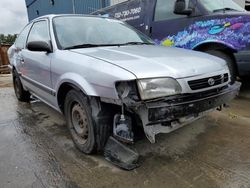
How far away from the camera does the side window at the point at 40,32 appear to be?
12.2 feet

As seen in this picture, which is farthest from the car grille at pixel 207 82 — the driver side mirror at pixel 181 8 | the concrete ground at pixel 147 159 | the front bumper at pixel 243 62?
the driver side mirror at pixel 181 8

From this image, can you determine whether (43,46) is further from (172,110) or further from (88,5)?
(88,5)

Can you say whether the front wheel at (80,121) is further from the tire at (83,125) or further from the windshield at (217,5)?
the windshield at (217,5)

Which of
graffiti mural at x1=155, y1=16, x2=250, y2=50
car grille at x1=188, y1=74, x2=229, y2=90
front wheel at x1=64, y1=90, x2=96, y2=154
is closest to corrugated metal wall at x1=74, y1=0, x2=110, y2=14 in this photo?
graffiti mural at x1=155, y1=16, x2=250, y2=50

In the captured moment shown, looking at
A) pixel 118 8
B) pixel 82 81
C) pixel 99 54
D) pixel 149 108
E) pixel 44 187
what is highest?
pixel 118 8

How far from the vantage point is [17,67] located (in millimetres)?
4992

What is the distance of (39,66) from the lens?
3723 mm

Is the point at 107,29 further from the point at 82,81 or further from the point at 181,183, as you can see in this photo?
the point at 181,183

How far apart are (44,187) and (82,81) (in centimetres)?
109

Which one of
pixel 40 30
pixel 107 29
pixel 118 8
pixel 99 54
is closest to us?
pixel 99 54

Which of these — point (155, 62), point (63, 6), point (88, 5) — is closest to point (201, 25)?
point (155, 62)

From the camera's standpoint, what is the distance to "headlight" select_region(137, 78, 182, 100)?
2.33 meters

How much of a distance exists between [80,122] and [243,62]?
9.51 ft

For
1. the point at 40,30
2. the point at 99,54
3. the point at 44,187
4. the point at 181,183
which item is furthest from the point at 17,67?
the point at 181,183
